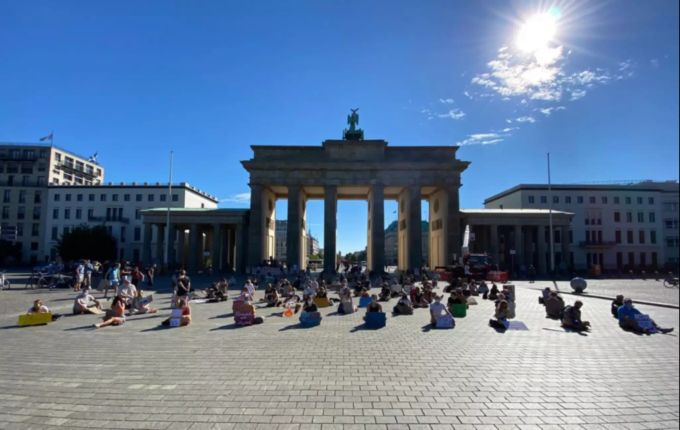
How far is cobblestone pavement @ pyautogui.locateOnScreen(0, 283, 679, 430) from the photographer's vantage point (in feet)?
18.7

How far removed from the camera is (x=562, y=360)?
347 inches

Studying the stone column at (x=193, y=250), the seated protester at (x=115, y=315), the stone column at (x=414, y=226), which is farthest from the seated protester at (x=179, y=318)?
the stone column at (x=193, y=250)

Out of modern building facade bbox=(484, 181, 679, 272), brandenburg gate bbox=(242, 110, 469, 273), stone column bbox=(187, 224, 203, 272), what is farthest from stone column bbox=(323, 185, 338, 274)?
modern building facade bbox=(484, 181, 679, 272)

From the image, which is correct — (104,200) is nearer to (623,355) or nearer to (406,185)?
(406,185)

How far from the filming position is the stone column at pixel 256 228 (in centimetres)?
4906

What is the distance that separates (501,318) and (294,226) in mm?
39106

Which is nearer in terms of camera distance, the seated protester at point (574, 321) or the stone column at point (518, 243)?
the seated protester at point (574, 321)

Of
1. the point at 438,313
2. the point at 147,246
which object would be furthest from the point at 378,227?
the point at 438,313

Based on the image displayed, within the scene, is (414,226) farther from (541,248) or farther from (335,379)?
(335,379)

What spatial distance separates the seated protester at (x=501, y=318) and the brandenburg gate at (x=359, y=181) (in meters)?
35.0

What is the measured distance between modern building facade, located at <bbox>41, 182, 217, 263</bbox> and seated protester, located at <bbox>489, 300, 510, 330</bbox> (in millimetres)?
70962

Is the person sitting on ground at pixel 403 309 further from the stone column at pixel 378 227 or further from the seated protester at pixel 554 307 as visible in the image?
the stone column at pixel 378 227

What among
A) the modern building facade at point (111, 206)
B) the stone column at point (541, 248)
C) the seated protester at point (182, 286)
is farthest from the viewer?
the modern building facade at point (111, 206)

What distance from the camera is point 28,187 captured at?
77750 mm
